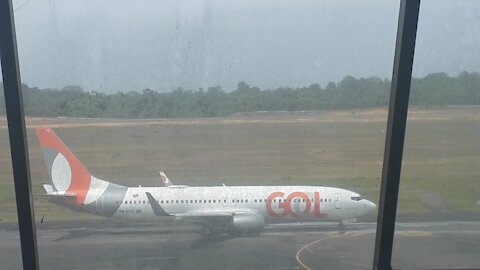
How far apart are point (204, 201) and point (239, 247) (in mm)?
291

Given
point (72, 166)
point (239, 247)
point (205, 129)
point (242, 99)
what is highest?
point (242, 99)

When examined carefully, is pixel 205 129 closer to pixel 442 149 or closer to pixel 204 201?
pixel 204 201

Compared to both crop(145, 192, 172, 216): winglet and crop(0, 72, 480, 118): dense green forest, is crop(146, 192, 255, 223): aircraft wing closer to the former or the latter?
crop(145, 192, 172, 216): winglet

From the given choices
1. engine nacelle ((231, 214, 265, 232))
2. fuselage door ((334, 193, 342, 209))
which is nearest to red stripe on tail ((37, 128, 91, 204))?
engine nacelle ((231, 214, 265, 232))

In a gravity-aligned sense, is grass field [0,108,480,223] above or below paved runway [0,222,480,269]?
above

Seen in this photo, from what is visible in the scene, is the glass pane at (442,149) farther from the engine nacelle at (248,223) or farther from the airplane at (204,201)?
the engine nacelle at (248,223)

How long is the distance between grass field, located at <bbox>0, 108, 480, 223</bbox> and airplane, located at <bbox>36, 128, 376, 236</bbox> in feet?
0.12

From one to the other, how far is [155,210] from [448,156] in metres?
1.35

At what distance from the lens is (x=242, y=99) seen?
7.66ft

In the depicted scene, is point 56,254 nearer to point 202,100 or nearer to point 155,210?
point 155,210

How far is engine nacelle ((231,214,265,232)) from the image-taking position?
2.44m

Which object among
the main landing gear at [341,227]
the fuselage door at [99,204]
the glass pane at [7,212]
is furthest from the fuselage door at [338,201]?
the glass pane at [7,212]

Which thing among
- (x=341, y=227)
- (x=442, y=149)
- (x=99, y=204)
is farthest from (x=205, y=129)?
(x=442, y=149)

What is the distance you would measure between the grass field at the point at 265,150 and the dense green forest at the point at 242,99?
0.04 metres
